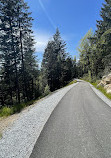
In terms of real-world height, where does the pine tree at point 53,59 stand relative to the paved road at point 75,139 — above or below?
above

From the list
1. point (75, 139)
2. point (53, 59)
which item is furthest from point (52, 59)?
point (75, 139)

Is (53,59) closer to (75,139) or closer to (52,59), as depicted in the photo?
(52,59)

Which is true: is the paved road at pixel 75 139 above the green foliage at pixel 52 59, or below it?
below

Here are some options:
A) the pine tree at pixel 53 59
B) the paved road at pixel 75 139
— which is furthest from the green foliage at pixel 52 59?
the paved road at pixel 75 139

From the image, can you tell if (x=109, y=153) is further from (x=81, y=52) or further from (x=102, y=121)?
(x=81, y=52)

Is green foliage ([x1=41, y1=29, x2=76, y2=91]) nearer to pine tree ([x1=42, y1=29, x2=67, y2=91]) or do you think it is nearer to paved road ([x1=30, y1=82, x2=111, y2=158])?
pine tree ([x1=42, y1=29, x2=67, y2=91])

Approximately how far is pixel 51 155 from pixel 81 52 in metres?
30.0

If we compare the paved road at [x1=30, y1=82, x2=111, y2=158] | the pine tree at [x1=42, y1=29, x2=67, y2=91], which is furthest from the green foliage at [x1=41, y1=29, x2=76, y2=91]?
the paved road at [x1=30, y1=82, x2=111, y2=158]

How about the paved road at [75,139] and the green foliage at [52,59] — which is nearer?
the paved road at [75,139]

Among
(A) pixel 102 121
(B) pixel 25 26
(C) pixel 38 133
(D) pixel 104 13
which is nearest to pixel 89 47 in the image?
(D) pixel 104 13

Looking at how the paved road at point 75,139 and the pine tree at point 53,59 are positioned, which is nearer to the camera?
the paved road at point 75,139

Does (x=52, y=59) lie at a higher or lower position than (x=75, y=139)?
higher

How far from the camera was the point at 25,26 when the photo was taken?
14.6 m

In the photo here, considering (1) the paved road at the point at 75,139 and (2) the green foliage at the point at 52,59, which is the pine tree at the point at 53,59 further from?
(1) the paved road at the point at 75,139
